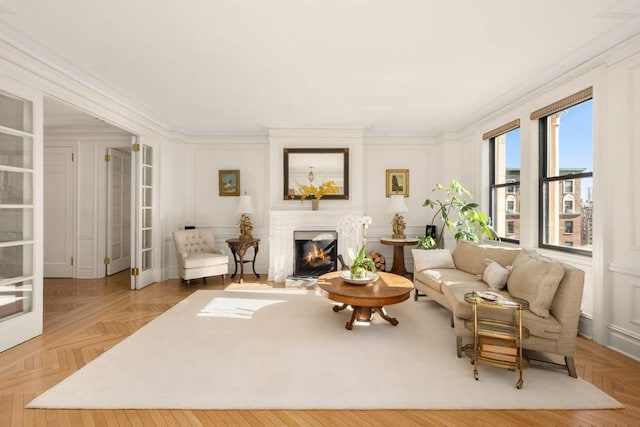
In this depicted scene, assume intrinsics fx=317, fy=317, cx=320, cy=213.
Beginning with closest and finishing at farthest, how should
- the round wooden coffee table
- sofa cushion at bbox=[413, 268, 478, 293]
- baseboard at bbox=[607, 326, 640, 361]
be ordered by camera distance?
1. baseboard at bbox=[607, 326, 640, 361]
2. the round wooden coffee table
3. sofa cushion at bbox=[413, 268, 478, 293]

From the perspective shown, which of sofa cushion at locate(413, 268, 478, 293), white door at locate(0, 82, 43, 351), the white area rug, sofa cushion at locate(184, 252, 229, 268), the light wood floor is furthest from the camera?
sofa cushion at locate(184, 252, 229, 268)

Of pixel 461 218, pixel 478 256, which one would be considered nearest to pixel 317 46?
pixel 478 256

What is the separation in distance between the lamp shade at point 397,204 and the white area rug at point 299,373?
251 centimetres

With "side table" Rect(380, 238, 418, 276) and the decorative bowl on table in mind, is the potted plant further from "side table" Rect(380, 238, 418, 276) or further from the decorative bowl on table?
the decorative bowl on table

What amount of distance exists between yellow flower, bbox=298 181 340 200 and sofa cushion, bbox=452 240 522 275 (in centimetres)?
240

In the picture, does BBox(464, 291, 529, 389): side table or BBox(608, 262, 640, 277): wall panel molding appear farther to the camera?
BBox(608, 262, 640, 277): wall panel molding

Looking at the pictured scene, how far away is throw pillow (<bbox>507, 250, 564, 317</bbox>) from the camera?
2598 millimetres

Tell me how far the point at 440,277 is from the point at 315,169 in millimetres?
3078

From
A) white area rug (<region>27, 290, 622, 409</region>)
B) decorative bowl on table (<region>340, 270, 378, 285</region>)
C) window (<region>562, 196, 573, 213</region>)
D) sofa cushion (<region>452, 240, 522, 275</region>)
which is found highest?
window (<region>562, 196, 573, 213</region>)

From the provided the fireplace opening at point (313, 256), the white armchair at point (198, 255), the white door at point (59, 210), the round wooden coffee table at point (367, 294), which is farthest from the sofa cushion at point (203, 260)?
the white door at point (59, 210)

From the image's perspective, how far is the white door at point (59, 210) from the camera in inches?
231

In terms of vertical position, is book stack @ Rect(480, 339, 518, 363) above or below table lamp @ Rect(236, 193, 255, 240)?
below

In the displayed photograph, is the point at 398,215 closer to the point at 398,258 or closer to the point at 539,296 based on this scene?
the point at 398,258

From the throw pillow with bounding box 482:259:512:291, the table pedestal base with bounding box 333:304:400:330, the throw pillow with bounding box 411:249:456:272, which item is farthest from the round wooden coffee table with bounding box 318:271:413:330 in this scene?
the throw pillow with bounding box 482:259:512:291
